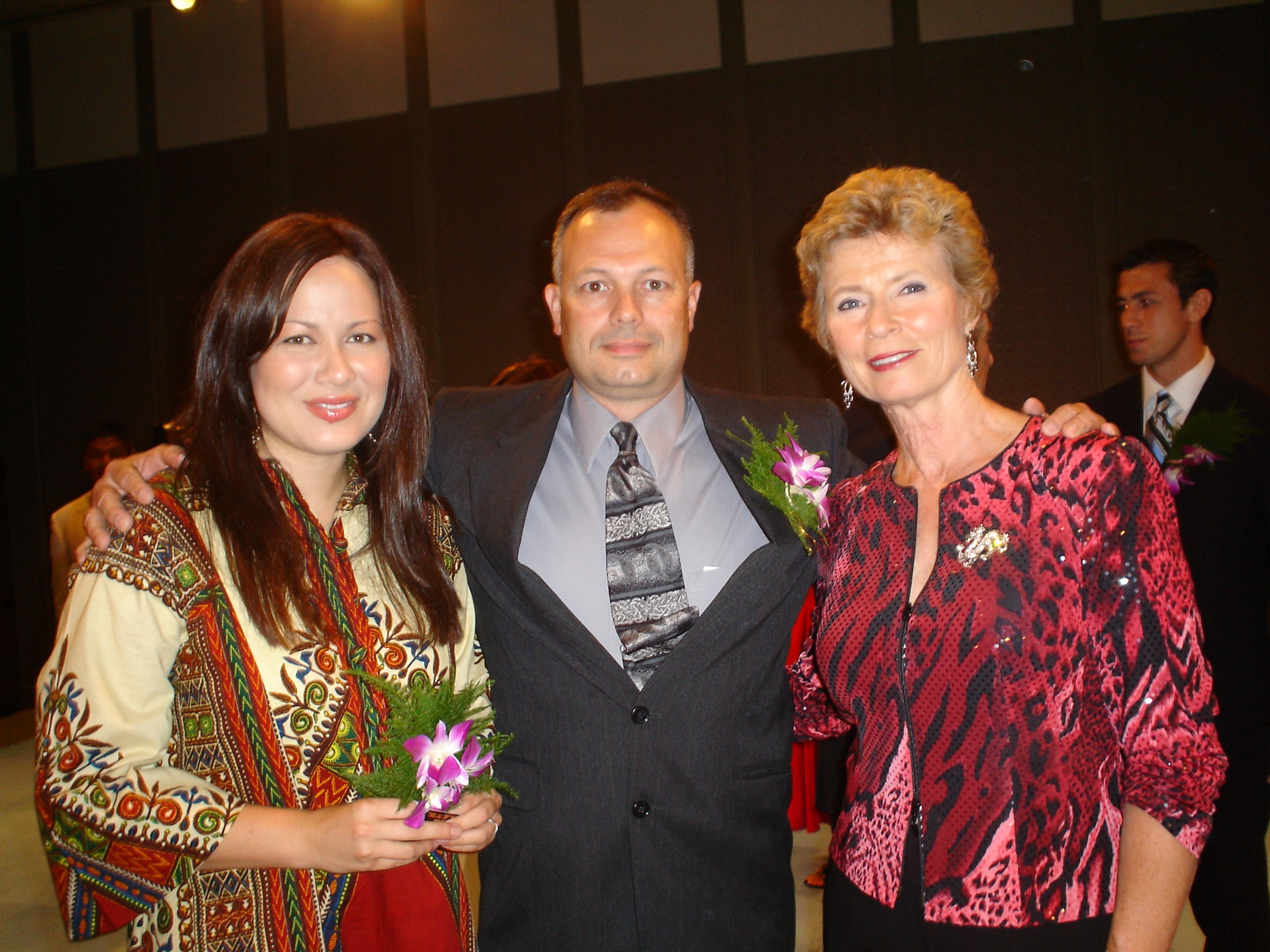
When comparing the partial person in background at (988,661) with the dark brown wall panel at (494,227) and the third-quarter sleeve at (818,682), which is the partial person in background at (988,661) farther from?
the dark brown wall panel at (494,227)

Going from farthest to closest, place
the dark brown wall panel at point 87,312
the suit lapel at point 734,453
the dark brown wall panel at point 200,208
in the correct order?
the dark brown wall panel at point 87,312 < the dark brown wall panel at point 200,208 < the suit lapel at point 734,453

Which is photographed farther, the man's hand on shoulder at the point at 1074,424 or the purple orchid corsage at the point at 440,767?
the man's hand on shoulder at the point at 1074,424

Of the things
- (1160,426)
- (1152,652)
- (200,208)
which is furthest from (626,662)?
(200,208)

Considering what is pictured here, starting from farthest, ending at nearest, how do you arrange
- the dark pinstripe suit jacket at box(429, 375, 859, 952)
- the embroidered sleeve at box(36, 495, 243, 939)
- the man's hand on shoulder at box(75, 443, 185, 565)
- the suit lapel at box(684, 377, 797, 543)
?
the suit lapel at box(684, 377, 797, 543), the dark pinstripe suit jacket at box(429, 375, 859, 952), the man's hand on shoulder at box(75, 443, 185, 565), the embroidered sleeve at box(36, 495, 243, 939)

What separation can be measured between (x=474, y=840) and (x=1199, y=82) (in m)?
6.04

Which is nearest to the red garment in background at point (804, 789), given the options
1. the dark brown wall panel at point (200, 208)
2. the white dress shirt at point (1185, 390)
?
the white dress shirt at point (1185, 390)

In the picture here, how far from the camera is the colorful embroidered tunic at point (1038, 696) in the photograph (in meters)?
1.33

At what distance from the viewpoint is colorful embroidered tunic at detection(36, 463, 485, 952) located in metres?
1.28

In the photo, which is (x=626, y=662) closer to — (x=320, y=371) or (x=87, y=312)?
(x=320, y=371)

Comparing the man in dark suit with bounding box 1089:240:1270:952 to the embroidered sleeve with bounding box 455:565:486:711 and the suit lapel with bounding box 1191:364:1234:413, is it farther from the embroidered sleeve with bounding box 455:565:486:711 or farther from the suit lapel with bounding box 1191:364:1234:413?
the embroidered sleeve with bounding box 455:565:486:711

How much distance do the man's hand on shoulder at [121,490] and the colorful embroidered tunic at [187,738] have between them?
0.03 metres

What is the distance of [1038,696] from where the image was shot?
4.55 feet

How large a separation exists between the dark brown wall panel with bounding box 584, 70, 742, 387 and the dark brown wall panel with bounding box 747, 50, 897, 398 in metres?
0.22

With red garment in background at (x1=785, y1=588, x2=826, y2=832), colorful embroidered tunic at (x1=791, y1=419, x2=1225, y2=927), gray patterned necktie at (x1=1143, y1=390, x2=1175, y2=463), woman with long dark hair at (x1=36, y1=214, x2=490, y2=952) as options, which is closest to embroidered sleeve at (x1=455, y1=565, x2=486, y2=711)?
woman with long dark hair at (x1=36, y1=214, x2=490, y2=952)
